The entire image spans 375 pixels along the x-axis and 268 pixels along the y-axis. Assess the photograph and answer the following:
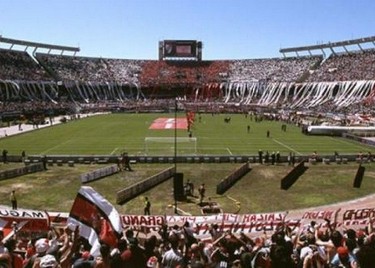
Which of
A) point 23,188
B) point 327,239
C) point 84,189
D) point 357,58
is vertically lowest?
point 23,188

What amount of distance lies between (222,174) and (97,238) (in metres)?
27.9

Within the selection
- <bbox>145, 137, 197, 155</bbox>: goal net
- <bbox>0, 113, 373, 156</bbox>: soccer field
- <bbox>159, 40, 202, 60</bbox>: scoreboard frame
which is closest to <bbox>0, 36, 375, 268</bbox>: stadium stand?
<bbox>159, 40, 202, 60</bbox>: scoreboard frame

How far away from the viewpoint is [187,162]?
142 ft

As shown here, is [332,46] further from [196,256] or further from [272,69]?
[196,256]

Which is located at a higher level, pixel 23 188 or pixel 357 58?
pixel 357 58

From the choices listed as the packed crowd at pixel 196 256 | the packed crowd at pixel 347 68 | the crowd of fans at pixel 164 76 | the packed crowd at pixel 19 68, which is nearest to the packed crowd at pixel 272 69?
the crowd of fans at pixel 164 76

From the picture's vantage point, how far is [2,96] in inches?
3738

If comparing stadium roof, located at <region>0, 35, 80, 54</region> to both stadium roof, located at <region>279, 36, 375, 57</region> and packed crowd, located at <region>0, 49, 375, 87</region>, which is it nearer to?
packed crowd, located at <region>0, 49, 375, 87</region>

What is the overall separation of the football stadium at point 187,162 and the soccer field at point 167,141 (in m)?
0.22

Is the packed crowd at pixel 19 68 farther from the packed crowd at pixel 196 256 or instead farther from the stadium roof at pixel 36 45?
the packed crowd at pixel 196 256

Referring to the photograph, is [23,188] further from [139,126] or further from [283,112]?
[283,112]

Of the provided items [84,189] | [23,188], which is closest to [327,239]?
[84,189]

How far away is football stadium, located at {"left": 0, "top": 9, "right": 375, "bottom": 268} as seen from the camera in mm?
10312

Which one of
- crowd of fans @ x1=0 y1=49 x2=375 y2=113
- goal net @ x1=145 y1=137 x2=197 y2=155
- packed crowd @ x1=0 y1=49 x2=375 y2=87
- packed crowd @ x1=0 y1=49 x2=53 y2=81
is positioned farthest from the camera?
packed crowd @ x1=0 y1=49 x2=375 y2=87
